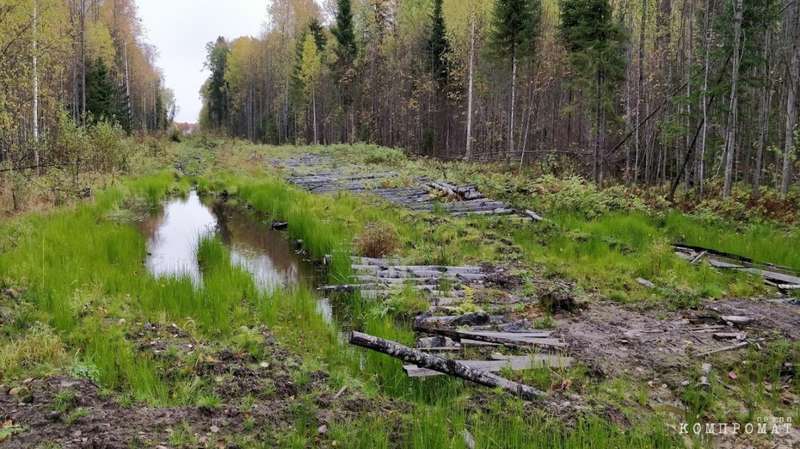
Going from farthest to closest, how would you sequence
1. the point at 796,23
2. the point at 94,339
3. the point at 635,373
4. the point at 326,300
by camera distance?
1. the point at 796,23
2. the point at 326,300
3. the point at 94,339
4. the point at 635,373

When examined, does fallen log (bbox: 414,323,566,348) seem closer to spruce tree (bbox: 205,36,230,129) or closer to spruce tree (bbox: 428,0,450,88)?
spruce tree (bbox: 428,0,450,88)

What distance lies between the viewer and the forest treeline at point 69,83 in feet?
46.4

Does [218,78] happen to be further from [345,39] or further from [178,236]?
[178,236]

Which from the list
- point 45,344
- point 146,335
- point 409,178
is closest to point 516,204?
point 409,178

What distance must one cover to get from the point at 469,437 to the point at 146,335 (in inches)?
152

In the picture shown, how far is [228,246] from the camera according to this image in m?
11.1

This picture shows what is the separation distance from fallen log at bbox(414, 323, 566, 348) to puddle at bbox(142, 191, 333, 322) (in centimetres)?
193

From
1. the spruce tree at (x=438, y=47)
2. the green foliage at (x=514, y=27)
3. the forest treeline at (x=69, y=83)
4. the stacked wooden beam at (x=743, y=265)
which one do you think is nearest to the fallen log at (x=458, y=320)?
the stacked wooden beam at (x=743, y=265)

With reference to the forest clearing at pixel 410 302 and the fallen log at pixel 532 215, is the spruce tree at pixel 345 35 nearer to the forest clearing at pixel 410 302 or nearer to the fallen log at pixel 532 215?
the forest clearing at pixel 410 302

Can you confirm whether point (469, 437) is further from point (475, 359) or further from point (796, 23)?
point (796, 23)

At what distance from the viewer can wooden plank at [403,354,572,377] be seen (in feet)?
15.2

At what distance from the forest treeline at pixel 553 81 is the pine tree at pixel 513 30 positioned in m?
0.07

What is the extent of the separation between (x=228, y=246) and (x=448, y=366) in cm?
795

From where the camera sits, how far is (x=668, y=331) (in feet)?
18.7
